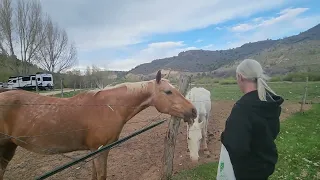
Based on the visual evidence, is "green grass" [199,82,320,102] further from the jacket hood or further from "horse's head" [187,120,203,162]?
the jacket hood

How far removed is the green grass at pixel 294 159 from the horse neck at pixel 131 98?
181cm

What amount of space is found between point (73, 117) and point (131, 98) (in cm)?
94

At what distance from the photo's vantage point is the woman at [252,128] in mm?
1968

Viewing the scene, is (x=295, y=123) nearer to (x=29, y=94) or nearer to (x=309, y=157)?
(x=309, y=157)

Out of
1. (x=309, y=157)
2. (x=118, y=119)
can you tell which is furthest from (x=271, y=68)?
(x=118, y=119)

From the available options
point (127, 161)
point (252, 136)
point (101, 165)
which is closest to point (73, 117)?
point (101, 165)

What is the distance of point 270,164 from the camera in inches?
83.7

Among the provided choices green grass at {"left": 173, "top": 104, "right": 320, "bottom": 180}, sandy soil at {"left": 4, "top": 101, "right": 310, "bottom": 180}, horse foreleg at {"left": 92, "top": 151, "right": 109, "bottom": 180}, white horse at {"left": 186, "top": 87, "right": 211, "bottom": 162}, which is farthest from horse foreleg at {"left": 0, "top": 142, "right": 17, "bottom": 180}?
white horse at {"left": 186, "top": 87, "right": 211, "bottom": 162}

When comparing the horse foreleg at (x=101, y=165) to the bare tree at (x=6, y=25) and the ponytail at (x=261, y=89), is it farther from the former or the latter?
the bare tree at (x=6, y=25)

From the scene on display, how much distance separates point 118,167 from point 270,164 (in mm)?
3971

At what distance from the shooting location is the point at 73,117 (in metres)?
3.69

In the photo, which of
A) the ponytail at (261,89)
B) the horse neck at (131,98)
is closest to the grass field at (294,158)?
the horse neck at (131,98)

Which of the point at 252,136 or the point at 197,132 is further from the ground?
the point at 252,136

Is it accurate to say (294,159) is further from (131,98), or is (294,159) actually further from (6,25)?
(6,25)
